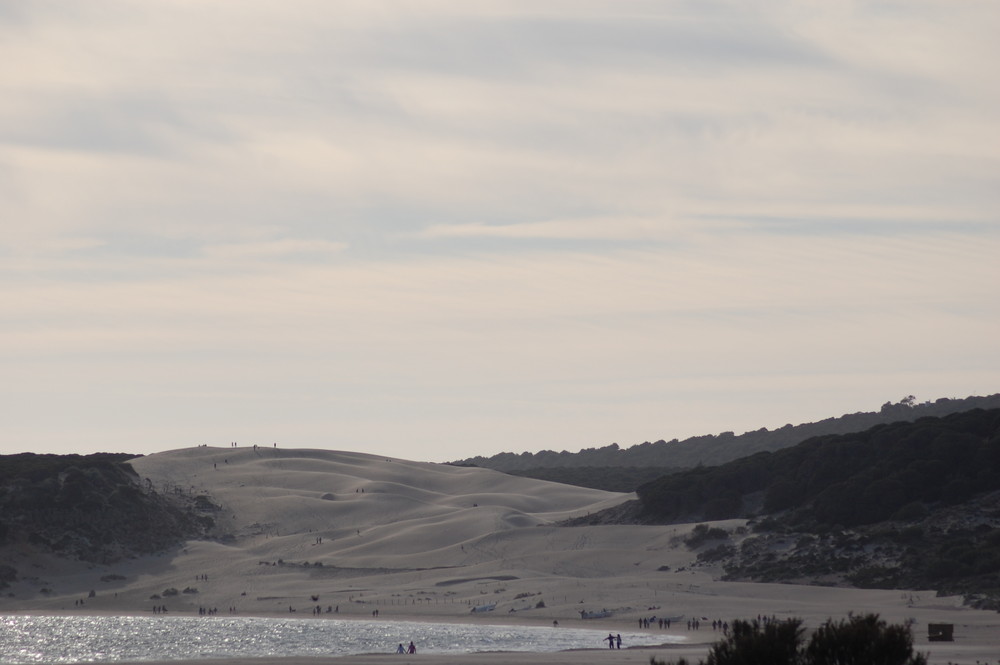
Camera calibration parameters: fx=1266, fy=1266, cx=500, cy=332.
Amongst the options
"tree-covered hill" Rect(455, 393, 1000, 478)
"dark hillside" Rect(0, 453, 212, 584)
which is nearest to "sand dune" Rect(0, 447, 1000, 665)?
"dark hillside" Rect(0, 453, 212, 584)

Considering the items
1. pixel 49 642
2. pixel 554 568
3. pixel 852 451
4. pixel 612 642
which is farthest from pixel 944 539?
pixel 49 642

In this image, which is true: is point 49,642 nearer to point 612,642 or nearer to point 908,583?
point 612,642

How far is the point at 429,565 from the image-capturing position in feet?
253

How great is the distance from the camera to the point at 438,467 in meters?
128

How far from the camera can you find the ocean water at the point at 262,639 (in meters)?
45.5

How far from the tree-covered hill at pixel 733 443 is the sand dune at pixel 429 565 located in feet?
125

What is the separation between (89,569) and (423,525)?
2247 cm

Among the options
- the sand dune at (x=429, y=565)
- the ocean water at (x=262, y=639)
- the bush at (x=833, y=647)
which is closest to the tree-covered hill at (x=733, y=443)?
the sand dune at (x=429, y=565)

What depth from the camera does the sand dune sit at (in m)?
56.4

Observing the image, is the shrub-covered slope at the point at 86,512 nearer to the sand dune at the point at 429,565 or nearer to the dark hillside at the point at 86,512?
the dark hillside at the point at 86,512

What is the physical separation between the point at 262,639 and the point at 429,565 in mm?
27166

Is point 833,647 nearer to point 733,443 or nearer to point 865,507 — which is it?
point 865,507

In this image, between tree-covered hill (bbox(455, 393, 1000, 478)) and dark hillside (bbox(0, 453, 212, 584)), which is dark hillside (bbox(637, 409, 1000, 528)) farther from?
tree-covered hill (bbox(455, 393, 1000, 478))

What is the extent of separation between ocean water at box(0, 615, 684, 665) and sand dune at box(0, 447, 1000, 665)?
3.64 meters
